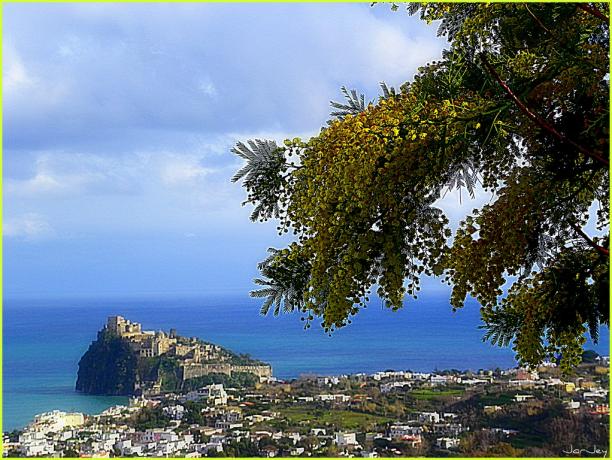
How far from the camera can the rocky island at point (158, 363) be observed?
3.09m

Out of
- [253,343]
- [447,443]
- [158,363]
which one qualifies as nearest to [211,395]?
[158,363]

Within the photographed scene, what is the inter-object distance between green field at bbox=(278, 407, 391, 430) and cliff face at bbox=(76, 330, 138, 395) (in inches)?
26.7

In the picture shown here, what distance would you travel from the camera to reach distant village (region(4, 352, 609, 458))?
2.63 meters

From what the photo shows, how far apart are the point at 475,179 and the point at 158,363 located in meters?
1.81

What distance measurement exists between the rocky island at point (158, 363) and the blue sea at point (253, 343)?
0.21ft

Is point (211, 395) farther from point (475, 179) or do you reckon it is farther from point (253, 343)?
point (475, 179)

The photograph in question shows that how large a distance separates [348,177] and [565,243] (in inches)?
24.1

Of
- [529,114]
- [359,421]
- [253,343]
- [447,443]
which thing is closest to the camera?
[529,114]

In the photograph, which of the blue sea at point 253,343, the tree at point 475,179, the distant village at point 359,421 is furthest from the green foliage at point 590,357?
the tree at point 475,179

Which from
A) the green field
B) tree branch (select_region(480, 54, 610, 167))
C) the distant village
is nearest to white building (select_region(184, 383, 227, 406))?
the distant village

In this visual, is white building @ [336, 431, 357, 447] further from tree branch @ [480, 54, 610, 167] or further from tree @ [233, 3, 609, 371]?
tree branch @ [480, 54, 610, 167]

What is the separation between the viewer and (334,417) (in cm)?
278

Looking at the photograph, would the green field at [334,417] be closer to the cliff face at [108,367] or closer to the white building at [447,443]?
the white building at [447,443]

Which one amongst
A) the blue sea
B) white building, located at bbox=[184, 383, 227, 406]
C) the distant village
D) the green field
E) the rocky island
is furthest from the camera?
the blue sea
